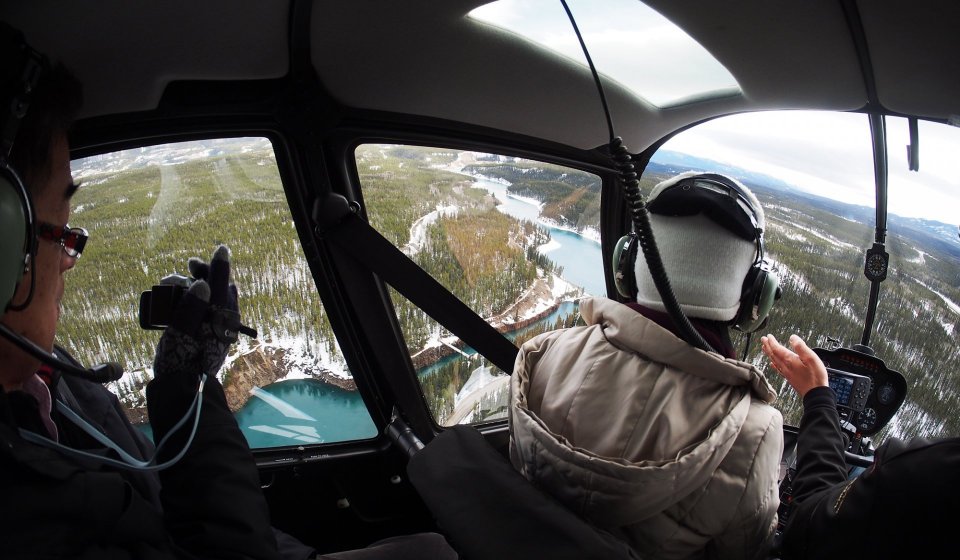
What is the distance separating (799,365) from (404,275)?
149 cm

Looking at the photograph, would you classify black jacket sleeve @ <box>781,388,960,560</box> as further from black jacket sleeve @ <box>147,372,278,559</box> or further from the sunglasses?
the sunglasses

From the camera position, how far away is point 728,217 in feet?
3.52

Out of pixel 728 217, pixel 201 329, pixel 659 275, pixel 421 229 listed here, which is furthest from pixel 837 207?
pixel 201 329

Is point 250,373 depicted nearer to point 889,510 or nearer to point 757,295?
point 757,295

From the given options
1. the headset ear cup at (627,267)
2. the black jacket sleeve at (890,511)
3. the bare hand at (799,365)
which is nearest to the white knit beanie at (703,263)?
the headset ear cup at (627,267)

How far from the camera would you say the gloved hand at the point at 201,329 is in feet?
4.35

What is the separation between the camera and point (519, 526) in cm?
94

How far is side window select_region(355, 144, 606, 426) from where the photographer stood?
2.25 m

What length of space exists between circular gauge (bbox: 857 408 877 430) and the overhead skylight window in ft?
4.64

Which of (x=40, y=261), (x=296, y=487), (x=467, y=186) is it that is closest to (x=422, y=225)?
(x=467, y=186)

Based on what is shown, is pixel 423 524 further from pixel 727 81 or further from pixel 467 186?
pixel 727 81

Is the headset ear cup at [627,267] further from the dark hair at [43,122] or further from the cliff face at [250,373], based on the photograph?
the cliff face at [250,373]

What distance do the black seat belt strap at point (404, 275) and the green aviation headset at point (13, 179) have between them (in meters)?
1.12

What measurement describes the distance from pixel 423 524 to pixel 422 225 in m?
1.51
